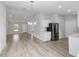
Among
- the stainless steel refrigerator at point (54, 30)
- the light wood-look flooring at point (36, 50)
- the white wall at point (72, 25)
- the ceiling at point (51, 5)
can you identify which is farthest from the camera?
the stainless steel refrigerator at point (54, 30)

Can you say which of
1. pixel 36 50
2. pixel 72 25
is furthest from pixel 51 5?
pixel 36 50

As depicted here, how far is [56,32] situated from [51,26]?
531 millimetres

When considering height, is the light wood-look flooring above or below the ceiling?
below

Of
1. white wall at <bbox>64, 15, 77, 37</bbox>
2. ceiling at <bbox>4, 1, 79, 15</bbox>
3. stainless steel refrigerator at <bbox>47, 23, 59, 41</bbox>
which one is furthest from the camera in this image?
stainless steel refrigerator at <bbox>47, 23, 59, 41</bbox>

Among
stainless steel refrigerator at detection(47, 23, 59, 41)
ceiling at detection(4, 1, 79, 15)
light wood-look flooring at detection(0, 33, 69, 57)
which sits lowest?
light wood-look flooring at detection(0, 33, 69, 57)

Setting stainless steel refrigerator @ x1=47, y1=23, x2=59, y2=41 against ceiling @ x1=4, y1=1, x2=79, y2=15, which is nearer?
ceiling @ x1=4, y1=1, x2=79, y2=15

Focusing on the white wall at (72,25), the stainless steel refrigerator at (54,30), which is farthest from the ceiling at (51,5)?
the stainless steel refrigerator at (54,30)

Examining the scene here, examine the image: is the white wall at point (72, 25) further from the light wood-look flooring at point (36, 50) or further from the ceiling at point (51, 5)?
the light wood-look flooring at point (36, 50)

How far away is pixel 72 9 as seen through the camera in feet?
11.8

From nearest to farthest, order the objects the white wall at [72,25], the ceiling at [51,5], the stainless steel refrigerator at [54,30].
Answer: the ceiling at [51,5] → the white wall at [72,25] → the stainless steel refrigerator at [54,30]

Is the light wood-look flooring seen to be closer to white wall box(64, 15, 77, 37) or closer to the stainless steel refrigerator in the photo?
white wall box(64, 15, 77, 37)

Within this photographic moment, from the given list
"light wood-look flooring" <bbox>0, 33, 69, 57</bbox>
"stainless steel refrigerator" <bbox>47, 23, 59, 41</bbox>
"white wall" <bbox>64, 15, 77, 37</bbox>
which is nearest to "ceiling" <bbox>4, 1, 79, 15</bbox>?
"white wall" <bbox>64, 15, 77, 37</bbox>

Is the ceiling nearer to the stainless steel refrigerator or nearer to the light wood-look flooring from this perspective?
the light wood-look flooring

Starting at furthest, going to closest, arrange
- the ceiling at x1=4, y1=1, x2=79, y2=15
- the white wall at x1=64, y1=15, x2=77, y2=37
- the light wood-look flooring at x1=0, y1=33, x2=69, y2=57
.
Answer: the white wall at x1=64, y1=15, x2=77, y2=37
the ceiling at x1=4, y1=1, x2=79, y2=15
the light wood-look flooring at x1=0, y1=33, x2=69, y2=57
